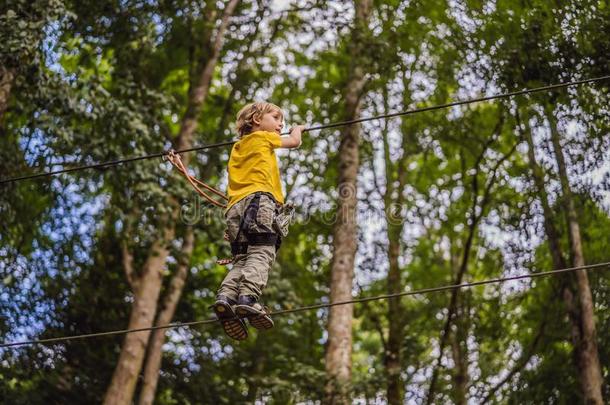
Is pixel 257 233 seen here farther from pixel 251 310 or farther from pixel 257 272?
pixel 251 310

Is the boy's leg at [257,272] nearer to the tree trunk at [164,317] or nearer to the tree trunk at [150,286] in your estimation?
the tree trunk at [150,286]

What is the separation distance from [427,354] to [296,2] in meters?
6.12

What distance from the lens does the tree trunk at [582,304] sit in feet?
30.7

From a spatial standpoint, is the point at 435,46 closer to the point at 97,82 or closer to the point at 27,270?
the point at 97,82

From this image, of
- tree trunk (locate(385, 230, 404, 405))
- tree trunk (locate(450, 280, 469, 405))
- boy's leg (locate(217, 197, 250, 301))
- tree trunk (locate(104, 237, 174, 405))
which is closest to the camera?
boy's leg (locate(217, 197, 250, 301))

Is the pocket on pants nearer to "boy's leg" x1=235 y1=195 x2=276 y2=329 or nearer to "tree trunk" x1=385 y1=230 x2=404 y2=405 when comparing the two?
"boy's leg" x1=235 y1=195 x2=276 y2=329

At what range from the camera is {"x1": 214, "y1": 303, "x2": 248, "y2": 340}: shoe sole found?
14.2ft

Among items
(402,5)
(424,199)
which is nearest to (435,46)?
(402,5)

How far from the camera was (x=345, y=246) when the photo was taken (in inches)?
370

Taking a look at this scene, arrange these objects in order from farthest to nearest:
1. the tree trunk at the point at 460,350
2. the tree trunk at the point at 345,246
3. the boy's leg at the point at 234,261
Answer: the tree trunk at the point at 460,350 → the tree trunk at the point at 345,246 → the boy's leg at the point at 234,261

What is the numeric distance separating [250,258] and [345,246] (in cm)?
492

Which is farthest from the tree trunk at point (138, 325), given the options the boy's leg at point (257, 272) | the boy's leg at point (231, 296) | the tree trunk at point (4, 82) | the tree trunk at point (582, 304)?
the boy's leg at point (257, 272)

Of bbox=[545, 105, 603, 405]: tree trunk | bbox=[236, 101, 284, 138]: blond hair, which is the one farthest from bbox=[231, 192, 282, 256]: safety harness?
bbox=[545, 105, 603, 405]: tree trunk

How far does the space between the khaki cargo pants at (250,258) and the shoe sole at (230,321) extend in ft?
0.28
